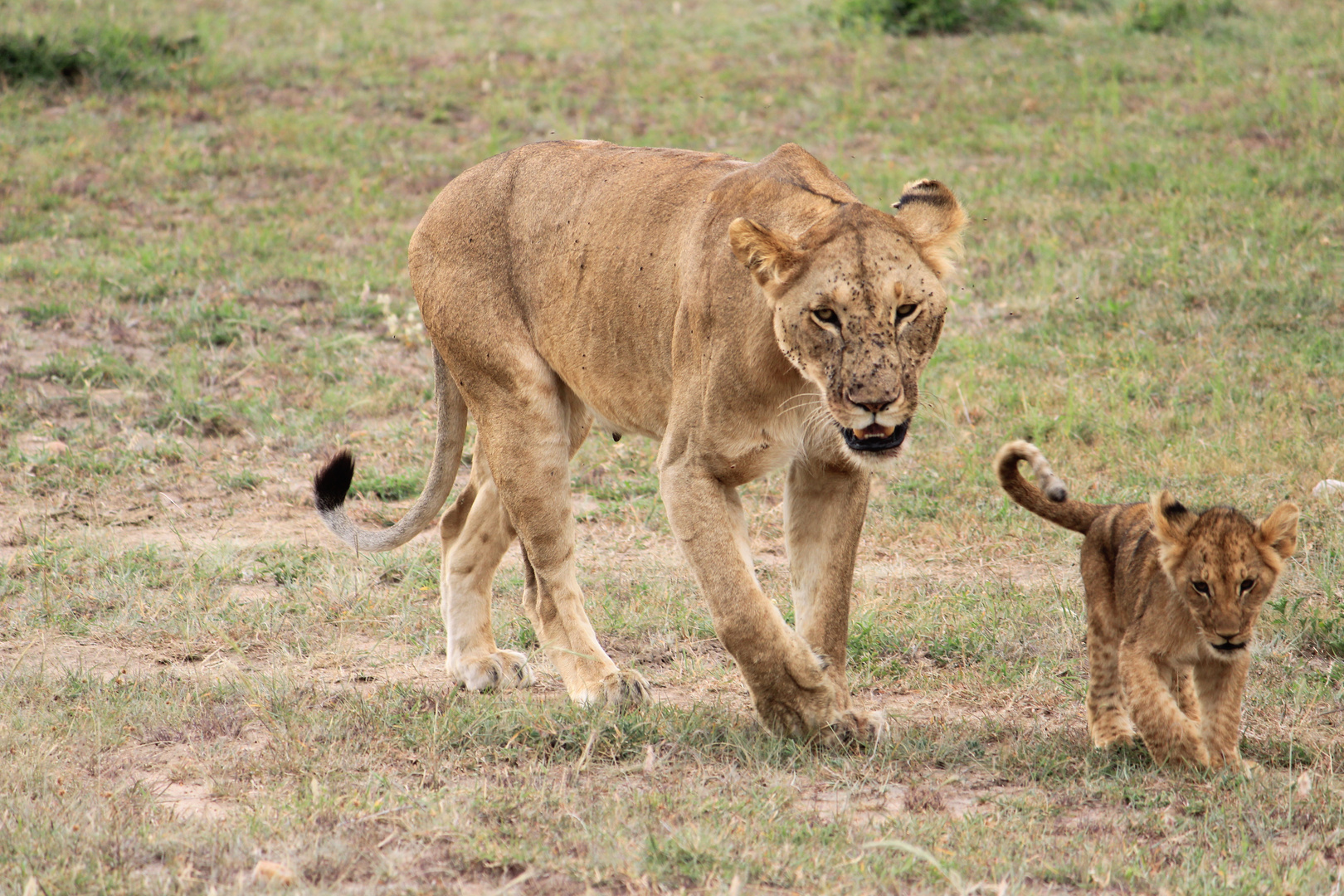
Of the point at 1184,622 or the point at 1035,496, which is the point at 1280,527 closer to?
the point at 1184,622

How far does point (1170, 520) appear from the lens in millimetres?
3645

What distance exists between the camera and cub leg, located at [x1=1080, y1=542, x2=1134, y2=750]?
12.8ft

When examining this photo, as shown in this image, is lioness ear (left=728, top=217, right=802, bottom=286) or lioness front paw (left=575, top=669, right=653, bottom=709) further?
lioness front paw (left=575, top=669, right=653, bottom=709)

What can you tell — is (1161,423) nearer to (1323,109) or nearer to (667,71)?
(1323,109)

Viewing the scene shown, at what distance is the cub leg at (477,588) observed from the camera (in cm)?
460

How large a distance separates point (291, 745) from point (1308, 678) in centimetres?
298

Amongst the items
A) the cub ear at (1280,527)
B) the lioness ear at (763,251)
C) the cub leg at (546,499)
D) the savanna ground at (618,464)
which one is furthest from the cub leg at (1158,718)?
the cub leg at (546,499)

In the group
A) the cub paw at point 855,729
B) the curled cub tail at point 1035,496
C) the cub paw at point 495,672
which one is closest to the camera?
the cub paw at point 855,729

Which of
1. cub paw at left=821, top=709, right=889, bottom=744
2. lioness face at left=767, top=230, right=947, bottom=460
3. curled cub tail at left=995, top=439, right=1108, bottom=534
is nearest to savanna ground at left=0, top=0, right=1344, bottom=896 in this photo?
cub paw at left=821, top=709, right=889, bottom=744

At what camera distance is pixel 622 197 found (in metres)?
4.30

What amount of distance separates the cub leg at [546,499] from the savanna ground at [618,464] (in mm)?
184

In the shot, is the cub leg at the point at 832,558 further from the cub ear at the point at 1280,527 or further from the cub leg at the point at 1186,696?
the cub ear at the point at 1280,527

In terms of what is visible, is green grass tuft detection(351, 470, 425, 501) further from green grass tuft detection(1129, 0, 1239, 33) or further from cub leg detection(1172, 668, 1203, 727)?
green grass tuft detection(1129, 0, 1239, 33)

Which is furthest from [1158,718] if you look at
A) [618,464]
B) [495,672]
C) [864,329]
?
[618,464]
